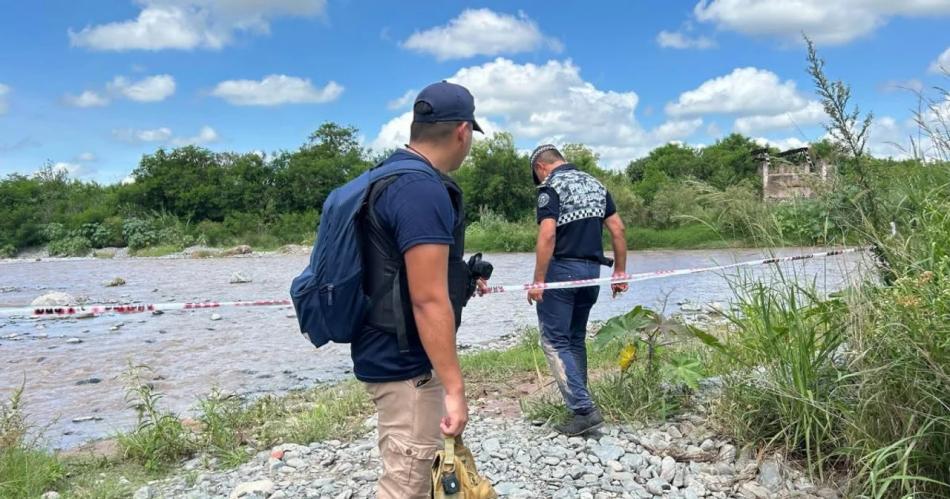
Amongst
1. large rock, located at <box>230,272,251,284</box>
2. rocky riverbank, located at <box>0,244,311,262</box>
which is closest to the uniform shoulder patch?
large rock, located at <box>230,272,251,284</box>

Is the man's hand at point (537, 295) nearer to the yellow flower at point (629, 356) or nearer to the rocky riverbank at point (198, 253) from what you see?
the yellow flower at point (629, 356)

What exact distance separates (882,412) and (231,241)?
48.9 metres

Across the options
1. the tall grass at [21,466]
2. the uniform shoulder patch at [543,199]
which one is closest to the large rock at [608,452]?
the uniform shoulder patch at [543,199]

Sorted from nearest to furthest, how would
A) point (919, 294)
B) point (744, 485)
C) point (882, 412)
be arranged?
point (919, 294)
point (882, 412)
point (744, 485)

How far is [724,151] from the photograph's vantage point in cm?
4281

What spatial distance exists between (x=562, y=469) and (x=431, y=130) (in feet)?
7.71

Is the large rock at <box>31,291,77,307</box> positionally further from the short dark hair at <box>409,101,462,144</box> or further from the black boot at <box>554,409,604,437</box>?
the short dark hair at <box>409,101,462,144</box>

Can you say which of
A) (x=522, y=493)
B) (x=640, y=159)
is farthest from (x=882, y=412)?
(x=640, y=159)

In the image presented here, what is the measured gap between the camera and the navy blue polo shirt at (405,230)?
2.15 m

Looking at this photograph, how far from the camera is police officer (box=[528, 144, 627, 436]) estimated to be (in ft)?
14.3

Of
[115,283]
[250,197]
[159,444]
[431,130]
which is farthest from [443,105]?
[250,197]

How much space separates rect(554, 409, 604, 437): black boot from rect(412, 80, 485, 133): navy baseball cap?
253 centimetres

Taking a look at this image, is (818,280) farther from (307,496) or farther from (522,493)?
(307,496)

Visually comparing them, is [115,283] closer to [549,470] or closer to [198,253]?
[198,253]
